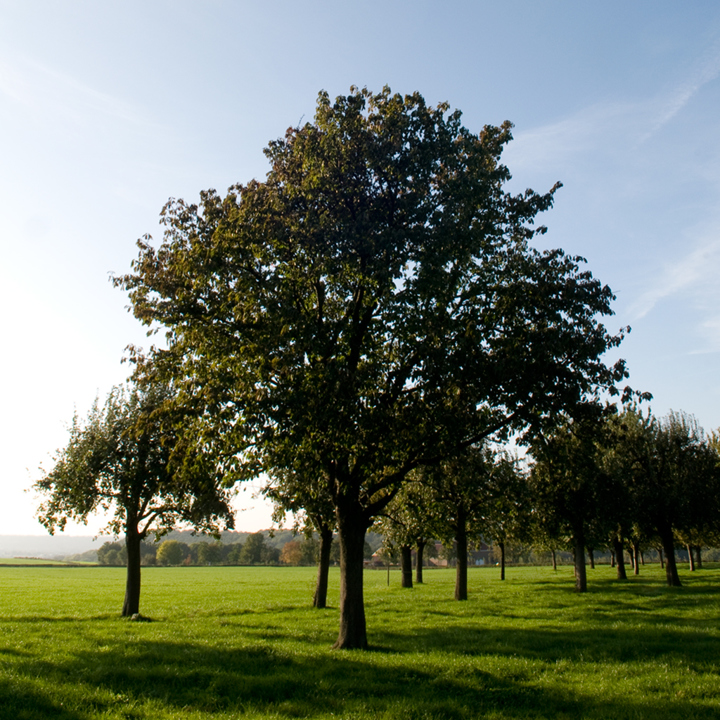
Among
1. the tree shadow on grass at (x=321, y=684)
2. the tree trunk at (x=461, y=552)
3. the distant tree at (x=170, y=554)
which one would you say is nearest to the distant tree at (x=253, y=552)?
the distant tree at (x=170, y=554)

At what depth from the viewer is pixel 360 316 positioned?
19688 millimetres

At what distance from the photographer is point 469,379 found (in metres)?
17.7

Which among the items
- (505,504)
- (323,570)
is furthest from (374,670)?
(505,504)

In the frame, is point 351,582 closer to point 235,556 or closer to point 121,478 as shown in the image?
point 121,478

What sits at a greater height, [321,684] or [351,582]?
[351,582]

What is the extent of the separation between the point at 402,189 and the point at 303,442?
30.4ft

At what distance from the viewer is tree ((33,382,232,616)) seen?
28.4m

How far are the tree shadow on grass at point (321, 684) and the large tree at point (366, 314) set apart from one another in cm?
415

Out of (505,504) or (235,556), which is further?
(235,556)

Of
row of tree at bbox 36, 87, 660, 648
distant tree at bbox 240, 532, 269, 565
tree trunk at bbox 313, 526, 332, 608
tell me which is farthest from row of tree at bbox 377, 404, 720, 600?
distant tree at bbox 240, 532, 269, 565

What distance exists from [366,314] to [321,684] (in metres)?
11.1

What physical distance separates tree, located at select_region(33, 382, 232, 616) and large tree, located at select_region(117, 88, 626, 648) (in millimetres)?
11212

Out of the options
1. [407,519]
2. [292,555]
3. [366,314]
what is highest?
[366,314]

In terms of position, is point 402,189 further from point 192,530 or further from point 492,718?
point 192,530
